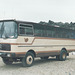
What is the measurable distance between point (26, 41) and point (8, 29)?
4.90ft

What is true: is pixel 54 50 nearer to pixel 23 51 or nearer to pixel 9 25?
pixel 23 51

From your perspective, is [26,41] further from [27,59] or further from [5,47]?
[5,47]

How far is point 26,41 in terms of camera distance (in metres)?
13.0

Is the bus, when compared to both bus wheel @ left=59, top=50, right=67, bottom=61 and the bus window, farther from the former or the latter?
bus wheel @ left=59, top=50, right=67, bottom=61

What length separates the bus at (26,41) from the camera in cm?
1223

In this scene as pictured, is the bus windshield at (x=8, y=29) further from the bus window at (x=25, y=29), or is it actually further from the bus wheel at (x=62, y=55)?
the bus wheel at (x=62, y=55)

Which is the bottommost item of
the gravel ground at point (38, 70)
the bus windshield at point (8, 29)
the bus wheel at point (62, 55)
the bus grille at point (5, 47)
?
the gravel ground at point (38, 70)

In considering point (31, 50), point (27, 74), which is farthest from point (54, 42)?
point (27, 74)

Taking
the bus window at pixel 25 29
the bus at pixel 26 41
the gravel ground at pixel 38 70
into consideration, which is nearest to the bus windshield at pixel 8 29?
the bus at pixel 26 41

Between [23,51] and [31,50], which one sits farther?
[31,50]

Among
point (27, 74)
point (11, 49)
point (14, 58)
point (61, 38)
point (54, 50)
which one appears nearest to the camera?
point (27, 74)

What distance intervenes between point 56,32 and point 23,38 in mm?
4832

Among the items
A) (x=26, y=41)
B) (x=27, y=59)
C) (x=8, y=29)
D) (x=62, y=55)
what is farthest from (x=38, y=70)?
(x=62, y=55)

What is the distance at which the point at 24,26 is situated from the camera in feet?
42.6
